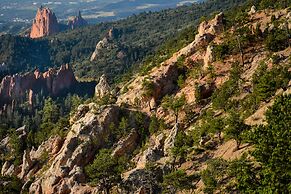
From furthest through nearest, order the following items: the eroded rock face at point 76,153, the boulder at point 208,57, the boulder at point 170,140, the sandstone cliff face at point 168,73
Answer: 1. the sandstone cliff face at point 168,73
2. the boulder at point 208,57
3. the eroded rock face at point 76,153
4. the boulder at point 170,140

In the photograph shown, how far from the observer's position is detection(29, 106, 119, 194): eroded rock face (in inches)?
3497

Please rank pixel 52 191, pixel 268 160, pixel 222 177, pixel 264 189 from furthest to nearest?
pixel 52 191 < pixel 222 177 < pixel 268 160 < pixel 264 189

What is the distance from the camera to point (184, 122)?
93750 mm

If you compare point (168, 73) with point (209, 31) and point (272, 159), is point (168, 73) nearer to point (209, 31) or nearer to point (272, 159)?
point (209, 31)

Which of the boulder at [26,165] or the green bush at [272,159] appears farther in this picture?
the boulder at [26,165]

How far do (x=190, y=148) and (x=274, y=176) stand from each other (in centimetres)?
3591

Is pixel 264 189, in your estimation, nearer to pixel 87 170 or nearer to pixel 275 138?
pixel 275 138

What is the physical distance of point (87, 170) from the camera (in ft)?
276

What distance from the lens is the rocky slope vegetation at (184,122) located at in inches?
2975

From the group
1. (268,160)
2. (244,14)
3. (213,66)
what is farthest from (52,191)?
(244,14)

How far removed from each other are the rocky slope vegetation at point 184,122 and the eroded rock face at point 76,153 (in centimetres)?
20

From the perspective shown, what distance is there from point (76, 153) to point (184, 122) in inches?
840

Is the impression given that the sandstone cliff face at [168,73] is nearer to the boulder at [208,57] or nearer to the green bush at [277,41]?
the boulder at [208,57]

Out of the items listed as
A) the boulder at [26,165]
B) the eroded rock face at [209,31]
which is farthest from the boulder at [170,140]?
the boulder at [26,165]
